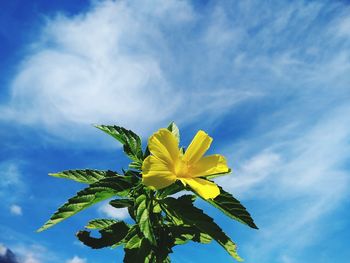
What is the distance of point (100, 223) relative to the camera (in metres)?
3.06

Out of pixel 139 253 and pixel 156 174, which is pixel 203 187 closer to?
pixel 156 174

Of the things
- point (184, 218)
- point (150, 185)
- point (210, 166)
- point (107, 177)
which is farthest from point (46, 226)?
point (210, 166)

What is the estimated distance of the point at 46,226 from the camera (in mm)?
2441

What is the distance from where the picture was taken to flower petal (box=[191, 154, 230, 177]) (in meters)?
2.67

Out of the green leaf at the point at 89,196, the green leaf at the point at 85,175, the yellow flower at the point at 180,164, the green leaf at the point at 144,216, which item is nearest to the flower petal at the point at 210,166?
the yellow flower at the point at 180,164

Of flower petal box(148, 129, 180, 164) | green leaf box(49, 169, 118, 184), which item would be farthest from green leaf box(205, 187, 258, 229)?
green leaf box(49, 169, 118, 184)

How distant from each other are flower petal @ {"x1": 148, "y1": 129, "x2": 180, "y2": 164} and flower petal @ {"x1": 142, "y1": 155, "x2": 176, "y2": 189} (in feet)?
0.14

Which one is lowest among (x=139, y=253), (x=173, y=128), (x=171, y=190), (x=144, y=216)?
(x=139, y=253)

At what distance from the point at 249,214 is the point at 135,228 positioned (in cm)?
72

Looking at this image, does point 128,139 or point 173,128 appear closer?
point 128,139

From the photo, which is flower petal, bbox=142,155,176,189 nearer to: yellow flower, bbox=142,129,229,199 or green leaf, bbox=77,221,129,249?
yellow flower, bbox=142,129,229,199

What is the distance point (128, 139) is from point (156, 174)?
574 millimetres

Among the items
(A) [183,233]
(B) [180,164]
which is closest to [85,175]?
(B) [180,164]

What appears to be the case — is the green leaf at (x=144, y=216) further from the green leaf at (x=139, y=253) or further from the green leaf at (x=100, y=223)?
the green leaf at (x=100, y=223)
